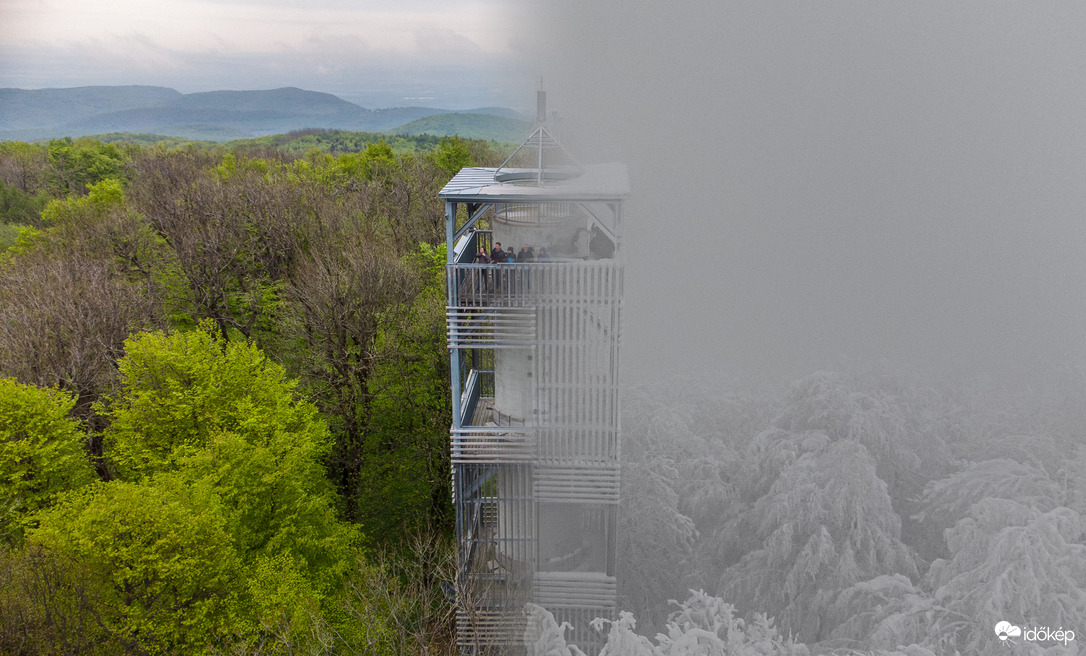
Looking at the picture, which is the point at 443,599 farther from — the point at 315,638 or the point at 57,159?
the point at 57,159

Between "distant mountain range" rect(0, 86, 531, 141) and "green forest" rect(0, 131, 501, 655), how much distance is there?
1125 centimetres

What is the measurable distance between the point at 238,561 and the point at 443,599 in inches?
130

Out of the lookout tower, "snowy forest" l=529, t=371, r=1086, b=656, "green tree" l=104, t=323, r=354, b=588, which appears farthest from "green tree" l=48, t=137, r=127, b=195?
"snowy forest" l=529, t=371, r=1086, b=656

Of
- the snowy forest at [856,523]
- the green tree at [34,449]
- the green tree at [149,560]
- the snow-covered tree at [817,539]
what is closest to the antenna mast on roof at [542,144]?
the snowy forest at [856,523]

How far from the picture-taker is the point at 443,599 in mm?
10312

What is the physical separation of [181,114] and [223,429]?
53308 millimetres

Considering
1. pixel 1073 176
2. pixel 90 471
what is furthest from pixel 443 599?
pixel 1073 176

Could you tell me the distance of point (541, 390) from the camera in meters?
6.35

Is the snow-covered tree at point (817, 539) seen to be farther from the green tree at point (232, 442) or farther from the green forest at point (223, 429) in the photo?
the green tree at point (232, 442)

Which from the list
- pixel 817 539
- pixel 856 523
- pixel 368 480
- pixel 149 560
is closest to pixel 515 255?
pixel 817 539

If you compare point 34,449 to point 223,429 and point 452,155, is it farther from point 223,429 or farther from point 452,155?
point 452,155

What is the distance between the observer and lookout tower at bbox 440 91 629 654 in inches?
241

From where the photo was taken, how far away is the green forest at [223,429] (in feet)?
26.6

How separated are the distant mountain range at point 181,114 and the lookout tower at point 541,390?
19922mm
